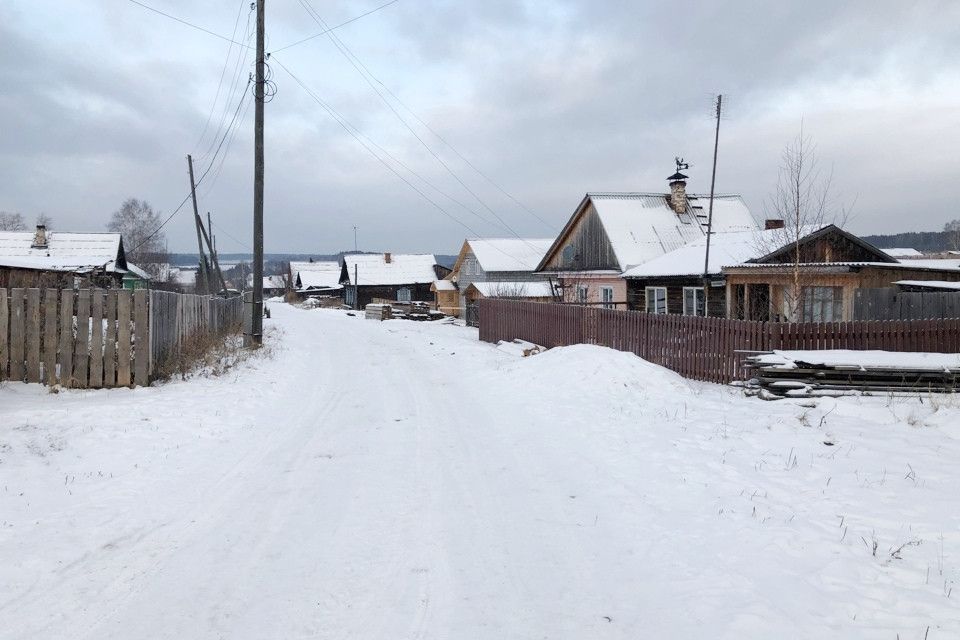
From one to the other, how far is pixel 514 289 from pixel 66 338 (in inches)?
1208

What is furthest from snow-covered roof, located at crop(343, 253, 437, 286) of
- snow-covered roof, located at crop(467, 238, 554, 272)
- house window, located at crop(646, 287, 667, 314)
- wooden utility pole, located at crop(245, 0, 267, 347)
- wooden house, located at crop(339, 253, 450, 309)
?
wooden utility pole, located at crop(245, 0, 267, 347)

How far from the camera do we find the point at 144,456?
6.45m

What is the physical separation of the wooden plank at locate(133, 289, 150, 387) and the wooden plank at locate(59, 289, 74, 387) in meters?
0.86

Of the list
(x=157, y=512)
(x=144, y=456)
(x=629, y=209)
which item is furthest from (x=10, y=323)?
(x=629, y=209)

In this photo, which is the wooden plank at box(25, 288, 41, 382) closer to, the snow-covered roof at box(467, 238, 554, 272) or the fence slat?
the fence slat

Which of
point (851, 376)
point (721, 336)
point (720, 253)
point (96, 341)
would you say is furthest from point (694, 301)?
point (96, 341)

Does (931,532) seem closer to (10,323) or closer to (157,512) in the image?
(157,512)

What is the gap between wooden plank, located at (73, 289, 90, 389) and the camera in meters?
9.52

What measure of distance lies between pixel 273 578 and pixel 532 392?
23.4 feet

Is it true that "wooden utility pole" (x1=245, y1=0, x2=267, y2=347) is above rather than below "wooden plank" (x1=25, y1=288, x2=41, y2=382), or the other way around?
above

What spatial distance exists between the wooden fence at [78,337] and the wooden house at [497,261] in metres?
33.4

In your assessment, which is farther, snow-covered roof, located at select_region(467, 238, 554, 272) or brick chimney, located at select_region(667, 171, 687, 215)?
snow-covered roof, located at select_region(467, 238, 554, 272)

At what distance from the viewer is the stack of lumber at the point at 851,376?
9.12 m

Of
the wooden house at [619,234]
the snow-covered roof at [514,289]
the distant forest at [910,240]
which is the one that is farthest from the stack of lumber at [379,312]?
A: the distant forest at [910,240]
